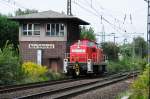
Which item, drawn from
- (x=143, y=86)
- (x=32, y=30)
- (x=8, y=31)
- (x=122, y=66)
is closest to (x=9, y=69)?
(x=32, y=30)

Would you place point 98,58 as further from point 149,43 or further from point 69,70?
point 149,43

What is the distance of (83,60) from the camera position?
42.8 metres

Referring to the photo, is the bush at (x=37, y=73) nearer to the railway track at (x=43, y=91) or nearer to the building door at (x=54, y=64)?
the building door at (x=54, y=64)

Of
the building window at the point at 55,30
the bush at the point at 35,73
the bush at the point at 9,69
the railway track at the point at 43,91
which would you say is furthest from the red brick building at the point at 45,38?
the railway track at the point at 43,91

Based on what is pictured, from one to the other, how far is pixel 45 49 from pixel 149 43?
40644mm

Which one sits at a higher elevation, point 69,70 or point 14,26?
point 14,26

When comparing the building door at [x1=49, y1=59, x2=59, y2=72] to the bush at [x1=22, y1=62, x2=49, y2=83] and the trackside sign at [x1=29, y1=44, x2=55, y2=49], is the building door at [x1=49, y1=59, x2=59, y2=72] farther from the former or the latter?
the bush at [x1=22, y1=62, x2=49, y2=83]

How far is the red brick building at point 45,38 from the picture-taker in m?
53.8

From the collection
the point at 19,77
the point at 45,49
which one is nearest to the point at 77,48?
the point at 19,77

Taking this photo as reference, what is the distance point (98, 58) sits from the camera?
4438cm

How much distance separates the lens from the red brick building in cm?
5381

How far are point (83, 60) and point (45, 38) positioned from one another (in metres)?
12.4

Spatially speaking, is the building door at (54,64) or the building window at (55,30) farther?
the building door at (54,64)

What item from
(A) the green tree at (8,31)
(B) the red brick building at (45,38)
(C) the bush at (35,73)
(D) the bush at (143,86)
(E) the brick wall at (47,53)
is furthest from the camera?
(A) the green tree at (8,31)
